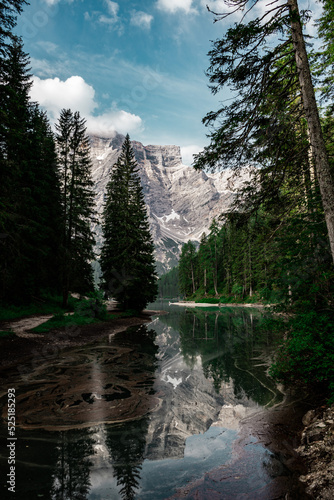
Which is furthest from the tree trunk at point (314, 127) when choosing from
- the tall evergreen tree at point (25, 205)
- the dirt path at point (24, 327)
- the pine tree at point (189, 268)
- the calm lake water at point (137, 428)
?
the pine tree at point (189, 268)

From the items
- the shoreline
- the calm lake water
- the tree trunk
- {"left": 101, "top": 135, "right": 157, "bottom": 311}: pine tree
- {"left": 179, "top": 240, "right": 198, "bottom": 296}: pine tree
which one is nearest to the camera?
the calm lake water

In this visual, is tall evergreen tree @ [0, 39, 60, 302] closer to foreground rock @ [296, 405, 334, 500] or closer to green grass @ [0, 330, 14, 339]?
green grass @ [0, 330, 14, 339]

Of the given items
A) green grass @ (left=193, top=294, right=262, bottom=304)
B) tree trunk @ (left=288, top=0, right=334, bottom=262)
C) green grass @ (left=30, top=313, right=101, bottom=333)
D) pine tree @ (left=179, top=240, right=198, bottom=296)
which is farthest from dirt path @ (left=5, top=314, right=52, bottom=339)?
pine tree @ (left=179, top=240, right=198, bottom=296)

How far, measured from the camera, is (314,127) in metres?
5.60

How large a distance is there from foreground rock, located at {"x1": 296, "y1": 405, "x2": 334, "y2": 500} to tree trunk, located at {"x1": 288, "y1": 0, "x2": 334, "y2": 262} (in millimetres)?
3355

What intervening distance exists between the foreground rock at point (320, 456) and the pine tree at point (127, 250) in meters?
22.6

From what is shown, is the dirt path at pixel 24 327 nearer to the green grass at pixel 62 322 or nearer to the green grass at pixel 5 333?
the green grass at pixel 5 333

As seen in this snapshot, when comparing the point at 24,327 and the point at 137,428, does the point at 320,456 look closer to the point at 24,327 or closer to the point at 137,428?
the point at 137,428

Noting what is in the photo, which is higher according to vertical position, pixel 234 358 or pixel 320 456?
pixel 320 456

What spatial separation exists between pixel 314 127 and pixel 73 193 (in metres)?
21.1

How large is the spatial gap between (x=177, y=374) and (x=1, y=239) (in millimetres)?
11038

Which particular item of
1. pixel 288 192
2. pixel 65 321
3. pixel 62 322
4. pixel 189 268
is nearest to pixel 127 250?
pixel 65 321

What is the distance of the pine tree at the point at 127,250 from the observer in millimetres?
27484

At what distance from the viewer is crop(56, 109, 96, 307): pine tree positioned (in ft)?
75.1
